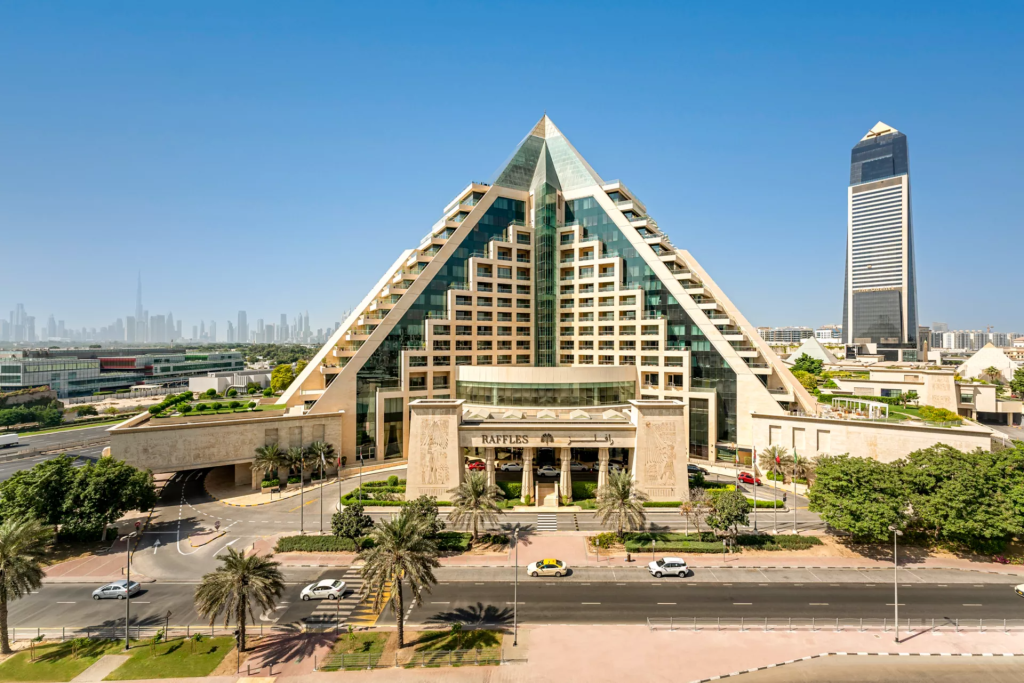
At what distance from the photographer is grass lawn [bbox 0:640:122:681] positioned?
3091cm

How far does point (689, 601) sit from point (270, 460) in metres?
55.0

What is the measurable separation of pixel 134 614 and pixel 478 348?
5886 centimetres

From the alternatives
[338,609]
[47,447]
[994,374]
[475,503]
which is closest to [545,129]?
[475,503]

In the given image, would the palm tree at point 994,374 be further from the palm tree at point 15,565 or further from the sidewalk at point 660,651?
the palm tree at point 15,565

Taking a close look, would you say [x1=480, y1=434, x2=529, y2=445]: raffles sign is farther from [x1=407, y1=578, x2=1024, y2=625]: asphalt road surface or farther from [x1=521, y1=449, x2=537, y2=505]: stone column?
[x1=407, y1=578, x2=1024, y2=625]: asphalt road surface

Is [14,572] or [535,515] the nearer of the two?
[14,572]

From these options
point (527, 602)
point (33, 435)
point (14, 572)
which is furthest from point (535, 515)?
point (33, 435)

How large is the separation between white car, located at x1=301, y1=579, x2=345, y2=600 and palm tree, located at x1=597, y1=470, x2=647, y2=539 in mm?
24970

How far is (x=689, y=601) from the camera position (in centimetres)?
3884

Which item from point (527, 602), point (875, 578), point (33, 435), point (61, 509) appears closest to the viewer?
point (527, 602)

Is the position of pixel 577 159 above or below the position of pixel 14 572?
above

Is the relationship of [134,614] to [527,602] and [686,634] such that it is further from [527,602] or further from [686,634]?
[686,634]

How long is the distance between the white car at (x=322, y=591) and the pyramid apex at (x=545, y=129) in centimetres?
8637

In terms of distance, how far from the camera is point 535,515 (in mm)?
56906
